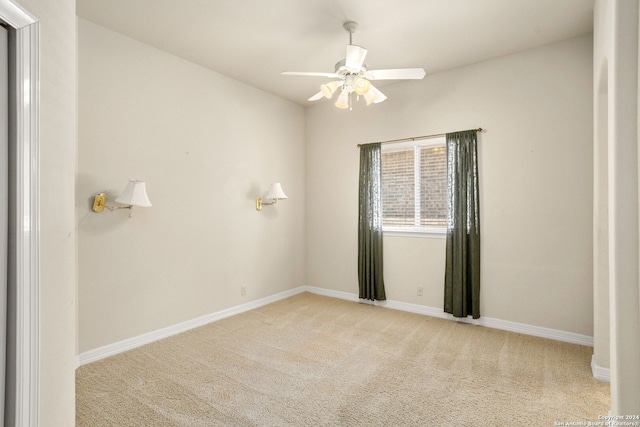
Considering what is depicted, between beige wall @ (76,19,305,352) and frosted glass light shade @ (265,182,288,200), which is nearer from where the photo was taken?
beige wall @ (76,19,305,352)

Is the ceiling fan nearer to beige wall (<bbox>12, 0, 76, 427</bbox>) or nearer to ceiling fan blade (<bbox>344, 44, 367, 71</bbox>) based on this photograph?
ceiling fan blade (<bbox>344, 44, 367, 71</bbox>)

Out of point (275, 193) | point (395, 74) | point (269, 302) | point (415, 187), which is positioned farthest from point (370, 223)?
point (395, 74)

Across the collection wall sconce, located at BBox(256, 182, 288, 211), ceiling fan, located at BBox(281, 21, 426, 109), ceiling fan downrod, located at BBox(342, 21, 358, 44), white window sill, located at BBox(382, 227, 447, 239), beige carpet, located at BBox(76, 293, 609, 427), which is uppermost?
ceiling fan downrod, located at BBox(342, 21, 358, 44)

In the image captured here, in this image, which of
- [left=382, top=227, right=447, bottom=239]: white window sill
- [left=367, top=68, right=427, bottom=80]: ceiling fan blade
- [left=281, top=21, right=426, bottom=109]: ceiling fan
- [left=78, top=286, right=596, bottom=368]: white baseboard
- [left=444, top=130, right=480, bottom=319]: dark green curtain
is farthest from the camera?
[left=382, top=227, right=447, bottom=239]: white window sill

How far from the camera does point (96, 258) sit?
291cm

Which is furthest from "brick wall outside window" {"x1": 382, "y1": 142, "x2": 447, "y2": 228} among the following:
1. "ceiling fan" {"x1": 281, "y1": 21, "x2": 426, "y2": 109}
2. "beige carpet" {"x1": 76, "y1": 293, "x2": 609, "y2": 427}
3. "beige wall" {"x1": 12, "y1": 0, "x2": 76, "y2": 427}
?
"beige wall" {"x1": 12, "y1": 0, "x2": 76, "y2": 427}

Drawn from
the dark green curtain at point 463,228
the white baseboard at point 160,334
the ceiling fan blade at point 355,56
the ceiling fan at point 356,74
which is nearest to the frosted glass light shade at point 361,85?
the ceiling fan at point 356,74

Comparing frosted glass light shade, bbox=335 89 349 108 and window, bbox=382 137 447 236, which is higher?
frosted glass light shade, bbox=335 89 349 108

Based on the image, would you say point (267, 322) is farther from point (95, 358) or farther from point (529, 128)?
point (529, 128)

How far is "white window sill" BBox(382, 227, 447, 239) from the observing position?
3997 millimetres

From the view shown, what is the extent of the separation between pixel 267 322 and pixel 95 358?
1.63 metres

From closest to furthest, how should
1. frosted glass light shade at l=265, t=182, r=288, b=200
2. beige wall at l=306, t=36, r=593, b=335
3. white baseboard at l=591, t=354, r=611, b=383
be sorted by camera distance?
1. white baseboard at l=591, t=354, r=611, b=383
2. beige wall at l=306, t=36, r=593, b=335
3. frosted glass light shade at l=265, t=182, r=288, b=200

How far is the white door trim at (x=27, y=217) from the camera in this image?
1134mm

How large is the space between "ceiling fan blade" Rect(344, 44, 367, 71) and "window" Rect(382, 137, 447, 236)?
1.76 m
